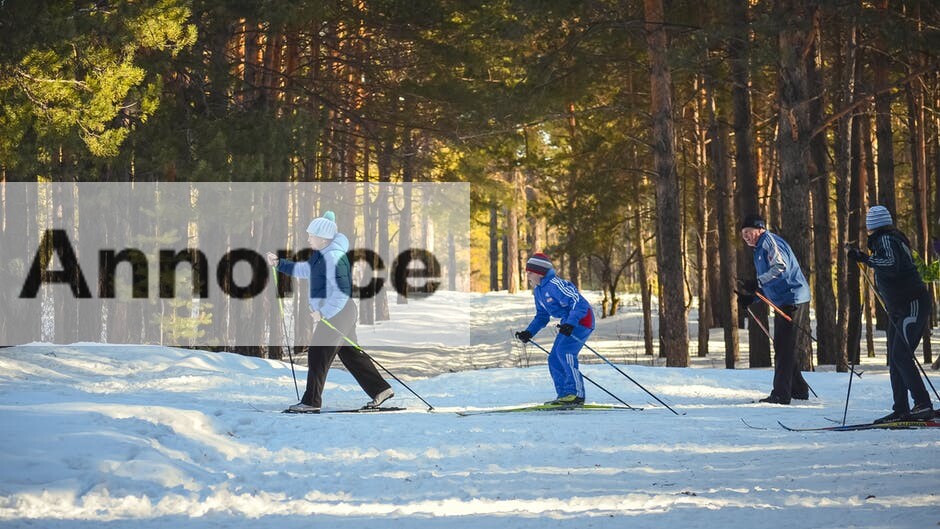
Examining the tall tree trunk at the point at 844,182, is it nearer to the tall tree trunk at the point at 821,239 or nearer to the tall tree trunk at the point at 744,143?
the tall tree trunk at the point at 821,239

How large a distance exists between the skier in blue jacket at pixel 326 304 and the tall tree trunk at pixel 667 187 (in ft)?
30.3

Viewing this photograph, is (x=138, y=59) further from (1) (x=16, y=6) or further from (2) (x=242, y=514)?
(2) (x=242, y=514)

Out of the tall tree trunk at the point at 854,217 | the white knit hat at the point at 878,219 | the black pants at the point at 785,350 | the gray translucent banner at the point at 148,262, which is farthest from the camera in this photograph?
the tall tree trunk at the point at 854,217

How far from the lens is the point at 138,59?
16188mm

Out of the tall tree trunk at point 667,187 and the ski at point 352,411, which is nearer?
the ski at point 352,411

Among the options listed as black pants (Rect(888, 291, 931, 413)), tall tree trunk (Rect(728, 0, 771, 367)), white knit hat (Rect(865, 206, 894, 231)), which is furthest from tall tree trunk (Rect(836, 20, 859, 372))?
black pants (Rect(888, 291, 931, 413))

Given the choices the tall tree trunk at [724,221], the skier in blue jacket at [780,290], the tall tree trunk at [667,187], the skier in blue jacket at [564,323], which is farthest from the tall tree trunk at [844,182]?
the skier in blue jacket at [564,323]

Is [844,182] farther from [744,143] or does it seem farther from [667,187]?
[667,187]

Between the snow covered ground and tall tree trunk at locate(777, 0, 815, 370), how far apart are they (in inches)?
154

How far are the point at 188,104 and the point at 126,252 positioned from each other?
294 centimetres

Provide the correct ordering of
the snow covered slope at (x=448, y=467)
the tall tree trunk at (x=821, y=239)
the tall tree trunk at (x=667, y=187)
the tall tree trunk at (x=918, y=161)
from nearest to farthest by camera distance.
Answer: the snow covered slope at (x=448, y=467)
the tall tree trunk at (x=667, y=187)
the tall tree trunk at (x=821, y=239)
the tall tree trunk at (x=918, y=161)

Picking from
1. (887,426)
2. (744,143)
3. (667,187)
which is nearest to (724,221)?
(744,143)

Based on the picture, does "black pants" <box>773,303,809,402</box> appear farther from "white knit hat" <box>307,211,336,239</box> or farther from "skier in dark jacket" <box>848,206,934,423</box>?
"white knit hat" <box>307,211,336,239</box>

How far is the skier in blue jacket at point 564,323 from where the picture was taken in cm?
1001
